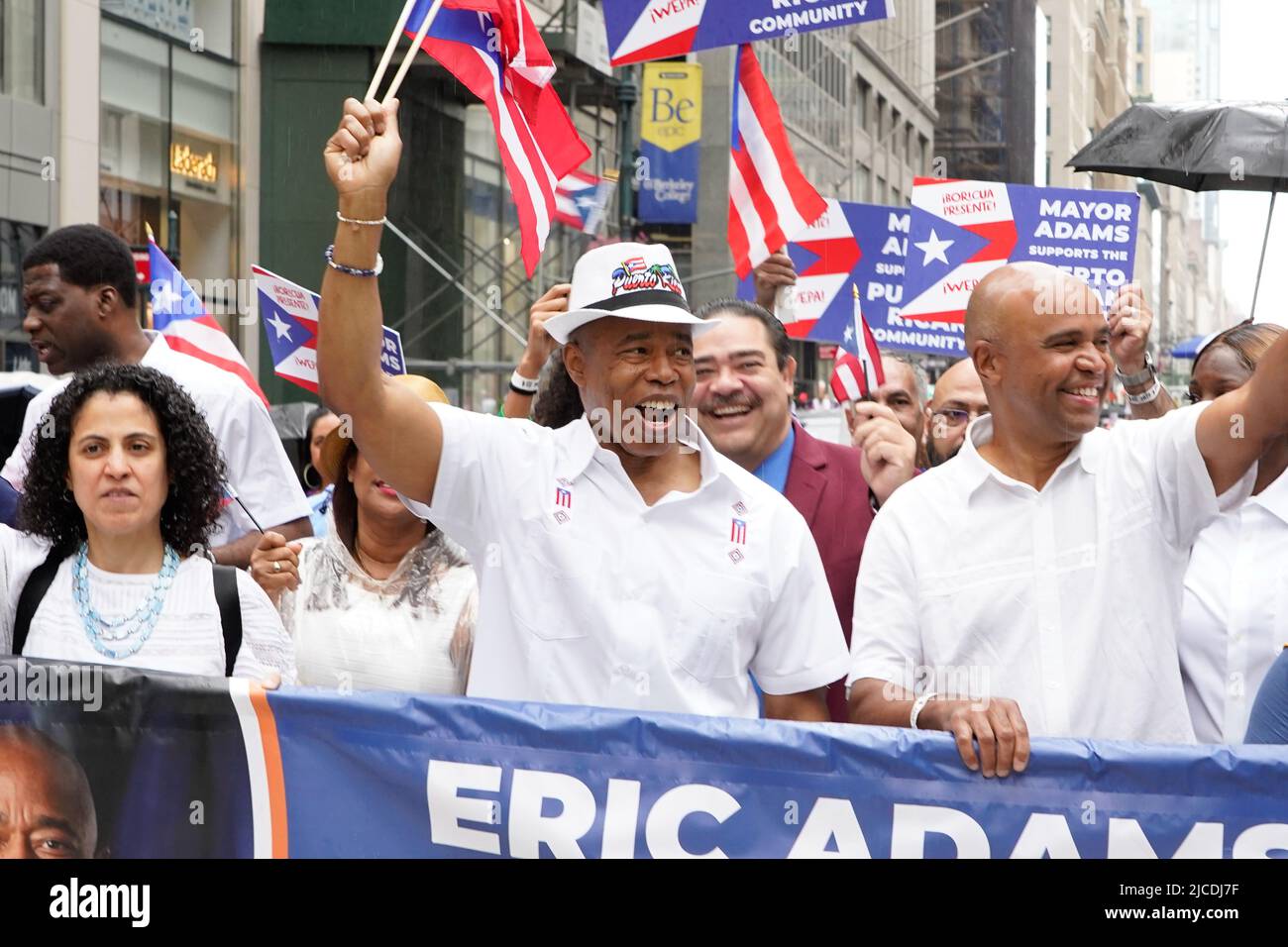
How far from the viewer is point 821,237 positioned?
9.95 metres

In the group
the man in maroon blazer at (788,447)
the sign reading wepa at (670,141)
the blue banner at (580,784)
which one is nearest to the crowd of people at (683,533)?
the blue banner at (580,784)

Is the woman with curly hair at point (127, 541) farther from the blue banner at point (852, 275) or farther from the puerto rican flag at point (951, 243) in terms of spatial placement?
the blue banner at point (852, 275)

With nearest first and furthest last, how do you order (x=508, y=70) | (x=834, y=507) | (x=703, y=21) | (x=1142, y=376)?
(x=834, y=507) < (x=1142, y=376) < (x=508, y=70) < (x=703, y=21)

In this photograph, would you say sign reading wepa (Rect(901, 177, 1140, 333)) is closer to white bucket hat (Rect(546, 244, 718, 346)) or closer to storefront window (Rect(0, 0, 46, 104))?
white bucket hat (Rect(546, 244, 718, 346))

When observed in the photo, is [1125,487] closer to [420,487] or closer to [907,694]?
[907,694]

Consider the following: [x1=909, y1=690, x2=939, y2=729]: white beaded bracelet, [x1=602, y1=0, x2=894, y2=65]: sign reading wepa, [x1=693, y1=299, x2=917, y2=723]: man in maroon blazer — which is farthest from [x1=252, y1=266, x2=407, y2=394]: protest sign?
[x1=909, y1=690, x2=939, y2=729]: white beaded bracelet

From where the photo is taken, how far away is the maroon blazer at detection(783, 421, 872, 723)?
4.65 m

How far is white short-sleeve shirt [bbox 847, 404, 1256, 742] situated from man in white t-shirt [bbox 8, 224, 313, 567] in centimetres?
231

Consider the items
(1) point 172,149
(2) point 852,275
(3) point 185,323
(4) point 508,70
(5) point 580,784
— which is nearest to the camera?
(5) point 580,784

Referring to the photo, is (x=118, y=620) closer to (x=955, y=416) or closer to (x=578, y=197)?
(x=955, y=416)

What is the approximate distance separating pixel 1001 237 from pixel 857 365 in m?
1.19

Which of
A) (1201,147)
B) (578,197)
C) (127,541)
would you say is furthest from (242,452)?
(578,197)

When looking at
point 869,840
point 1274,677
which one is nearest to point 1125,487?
point 1274,677

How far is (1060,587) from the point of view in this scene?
3604 mm
